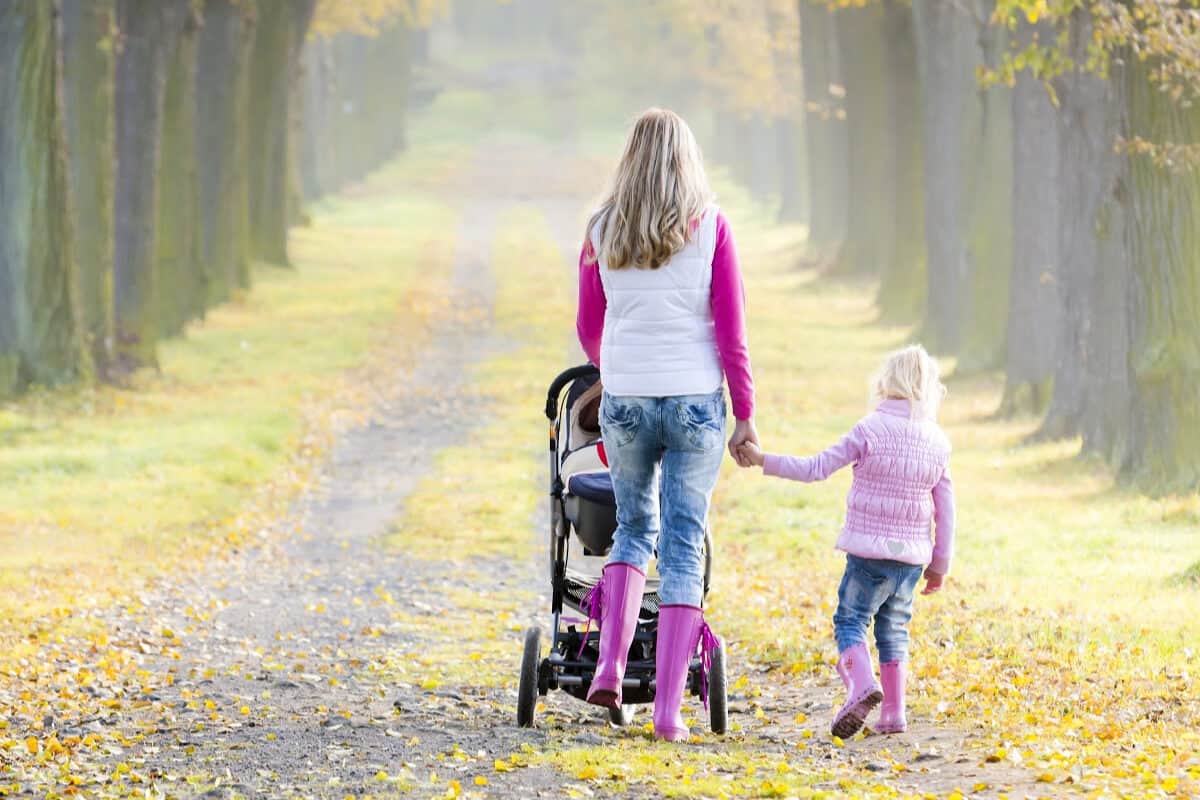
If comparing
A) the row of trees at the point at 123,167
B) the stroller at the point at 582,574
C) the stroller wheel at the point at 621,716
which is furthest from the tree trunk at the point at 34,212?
the stroller wheel at the point at 621,716

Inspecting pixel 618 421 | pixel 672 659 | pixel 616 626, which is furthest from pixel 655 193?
Result: pixel 672 659

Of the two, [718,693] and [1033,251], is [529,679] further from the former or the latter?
[1033,251]

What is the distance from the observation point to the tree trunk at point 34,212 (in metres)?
17.9

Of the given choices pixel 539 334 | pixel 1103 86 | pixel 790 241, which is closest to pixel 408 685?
pixel 1103 86

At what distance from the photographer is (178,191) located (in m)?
24.1

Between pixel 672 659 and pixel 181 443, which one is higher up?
pixel 672 659

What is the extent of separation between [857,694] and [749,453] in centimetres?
102

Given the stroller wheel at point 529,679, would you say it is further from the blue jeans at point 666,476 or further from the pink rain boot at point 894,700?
the pink rain boot at point 894,700

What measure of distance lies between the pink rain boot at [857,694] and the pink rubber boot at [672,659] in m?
0.63

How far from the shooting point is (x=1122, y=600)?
33.4 ft

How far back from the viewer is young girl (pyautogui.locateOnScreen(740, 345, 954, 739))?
700cm

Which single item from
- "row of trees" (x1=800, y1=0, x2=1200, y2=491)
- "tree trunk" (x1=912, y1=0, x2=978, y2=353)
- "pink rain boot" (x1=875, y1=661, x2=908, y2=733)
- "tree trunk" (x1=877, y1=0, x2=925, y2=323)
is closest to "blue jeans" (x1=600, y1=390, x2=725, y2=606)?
"pink rain boot" (x1=875, y1=661, x2=908, y2=733)

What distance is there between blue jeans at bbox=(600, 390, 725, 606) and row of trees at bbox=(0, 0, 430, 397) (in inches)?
506

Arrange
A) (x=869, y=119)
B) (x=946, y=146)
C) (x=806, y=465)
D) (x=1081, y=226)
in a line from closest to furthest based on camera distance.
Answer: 1. (x=806, y=465)
2. (x=1081, y=226)
3. (x=946, y=146)
4. (x=869, y=119)
